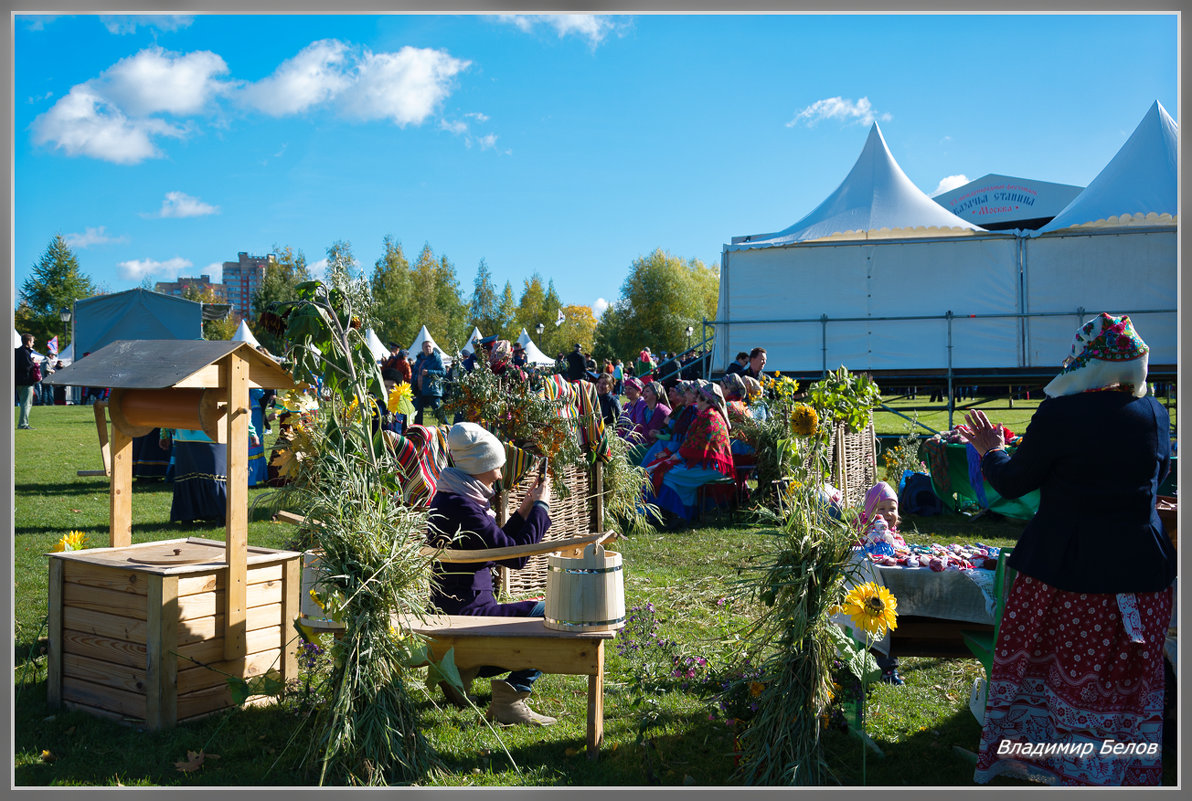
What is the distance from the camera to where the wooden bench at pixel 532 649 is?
3279 millimetres

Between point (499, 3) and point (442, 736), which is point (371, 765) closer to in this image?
point (442, 736)

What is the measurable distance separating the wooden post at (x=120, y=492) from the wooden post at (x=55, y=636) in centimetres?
28

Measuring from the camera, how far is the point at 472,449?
402 cm

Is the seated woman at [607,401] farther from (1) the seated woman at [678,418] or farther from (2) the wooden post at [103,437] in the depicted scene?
(2) the wooden post at [103,437]

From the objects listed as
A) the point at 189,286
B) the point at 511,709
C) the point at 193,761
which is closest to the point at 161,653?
the point at 193,761

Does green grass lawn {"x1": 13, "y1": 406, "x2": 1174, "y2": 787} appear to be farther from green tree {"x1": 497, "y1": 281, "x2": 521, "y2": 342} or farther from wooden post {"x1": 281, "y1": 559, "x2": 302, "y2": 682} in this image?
green tree {"x1": 497, "y1": 281, "x2": 521, "y2": 342}

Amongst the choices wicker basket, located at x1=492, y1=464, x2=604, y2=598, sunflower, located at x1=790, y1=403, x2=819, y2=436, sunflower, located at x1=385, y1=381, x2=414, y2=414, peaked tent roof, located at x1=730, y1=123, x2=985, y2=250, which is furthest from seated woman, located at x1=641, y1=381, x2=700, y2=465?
peaked tent roof, located at x1=730, y1=123, x2=985, y2=250

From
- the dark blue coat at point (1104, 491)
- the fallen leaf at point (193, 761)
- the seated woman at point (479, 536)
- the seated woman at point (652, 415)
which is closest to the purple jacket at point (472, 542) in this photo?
the seated woman at point (479, 536)

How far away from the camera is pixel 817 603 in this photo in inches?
115

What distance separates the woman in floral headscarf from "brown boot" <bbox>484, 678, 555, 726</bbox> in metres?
1.82

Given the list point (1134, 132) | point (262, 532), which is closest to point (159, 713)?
point (262, 532)

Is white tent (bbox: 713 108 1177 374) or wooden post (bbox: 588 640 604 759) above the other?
white tent (bbox: 713 108 1177 374)

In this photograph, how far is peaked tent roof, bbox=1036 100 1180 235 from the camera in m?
13.7

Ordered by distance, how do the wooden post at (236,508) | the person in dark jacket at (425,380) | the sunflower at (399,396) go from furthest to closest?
the person in dark jacket at (425,380) → the sunflower at (399,396) → the wooden post at (236,508)
